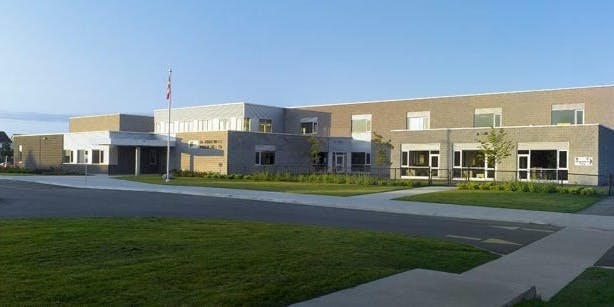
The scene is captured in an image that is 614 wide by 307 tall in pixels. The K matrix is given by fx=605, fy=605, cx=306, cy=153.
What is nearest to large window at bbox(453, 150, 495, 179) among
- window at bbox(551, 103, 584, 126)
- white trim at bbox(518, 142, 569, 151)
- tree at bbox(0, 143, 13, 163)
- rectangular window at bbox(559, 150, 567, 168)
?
white trim at bbox(518, 142, 569, 151)

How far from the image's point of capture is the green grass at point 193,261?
252 inches

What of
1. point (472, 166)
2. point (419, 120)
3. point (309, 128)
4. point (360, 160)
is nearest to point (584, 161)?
point (472, 166)

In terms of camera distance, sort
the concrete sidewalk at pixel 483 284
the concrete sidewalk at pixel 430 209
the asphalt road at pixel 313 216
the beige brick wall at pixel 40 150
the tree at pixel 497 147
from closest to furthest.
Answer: the concrete sidewalk at pixel 483 284, the asphalt road at pixel 313 216, the concrete sidewalk at pixel 430 209, the tree at pixel 497 147, the beige brick wall at pixel 40 150

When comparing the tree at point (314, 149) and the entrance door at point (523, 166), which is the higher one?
the tree at point (314, 149)

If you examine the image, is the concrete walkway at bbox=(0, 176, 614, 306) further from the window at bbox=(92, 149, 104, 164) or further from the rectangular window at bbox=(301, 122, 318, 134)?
the rectangular window at bbox=(301, 122, 318, 134)

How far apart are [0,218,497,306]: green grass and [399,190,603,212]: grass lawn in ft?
40.1

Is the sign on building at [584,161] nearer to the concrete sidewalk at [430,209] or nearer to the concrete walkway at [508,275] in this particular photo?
the concrete sidewalk at [430,209]

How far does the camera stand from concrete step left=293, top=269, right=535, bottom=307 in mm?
6488

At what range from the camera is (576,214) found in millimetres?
20688

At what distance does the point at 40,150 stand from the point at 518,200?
5323cm

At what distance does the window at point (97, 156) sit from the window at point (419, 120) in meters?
28.9

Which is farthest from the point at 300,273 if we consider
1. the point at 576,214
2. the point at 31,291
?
the point at 576,214

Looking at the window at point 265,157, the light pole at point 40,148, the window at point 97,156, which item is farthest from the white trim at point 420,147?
the light pole at point 40,148

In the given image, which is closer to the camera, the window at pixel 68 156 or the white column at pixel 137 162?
the white column at pixel 137 162
